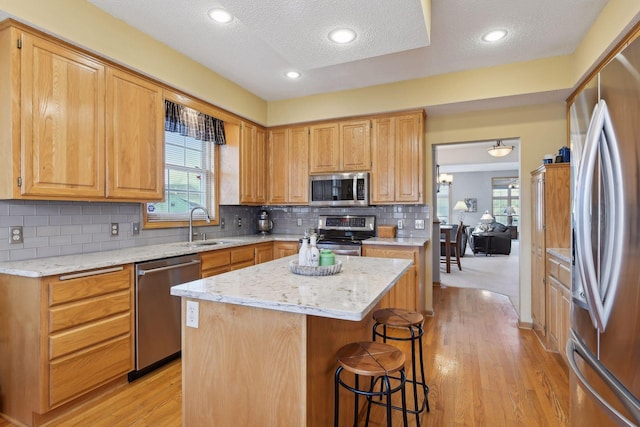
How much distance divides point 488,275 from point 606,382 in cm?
565

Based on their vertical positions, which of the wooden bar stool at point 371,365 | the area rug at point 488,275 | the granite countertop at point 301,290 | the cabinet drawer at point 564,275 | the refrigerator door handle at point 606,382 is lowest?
the area rug at point 488,275

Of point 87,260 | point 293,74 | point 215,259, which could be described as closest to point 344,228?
point 215,259

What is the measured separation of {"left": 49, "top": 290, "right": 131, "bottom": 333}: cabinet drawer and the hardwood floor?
1.85ft

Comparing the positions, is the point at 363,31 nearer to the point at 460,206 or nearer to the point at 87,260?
the point at 87,260

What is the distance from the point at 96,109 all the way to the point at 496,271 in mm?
6943

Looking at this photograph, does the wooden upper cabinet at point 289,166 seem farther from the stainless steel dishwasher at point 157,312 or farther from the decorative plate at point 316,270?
the decorative plate at point 316,270

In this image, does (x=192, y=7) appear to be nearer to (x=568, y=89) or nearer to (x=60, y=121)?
(x=60, y=121)

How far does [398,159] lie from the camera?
396cm

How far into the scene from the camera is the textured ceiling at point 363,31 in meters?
2.12

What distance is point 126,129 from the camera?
2.69 metres

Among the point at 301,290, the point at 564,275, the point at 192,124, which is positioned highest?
the point at 192,124

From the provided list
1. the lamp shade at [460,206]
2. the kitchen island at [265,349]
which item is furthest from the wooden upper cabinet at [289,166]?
the lamp shade at [460,206]

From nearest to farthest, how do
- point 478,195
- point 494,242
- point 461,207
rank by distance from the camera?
point 494,242
point 461,207
point 478,195

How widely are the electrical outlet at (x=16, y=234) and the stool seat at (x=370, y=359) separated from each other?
7.58ft
